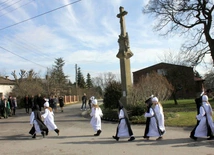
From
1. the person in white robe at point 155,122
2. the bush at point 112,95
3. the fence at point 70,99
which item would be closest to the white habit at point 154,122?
the person in white robe at point 155,122

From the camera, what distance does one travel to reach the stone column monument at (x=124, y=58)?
59.4 ft

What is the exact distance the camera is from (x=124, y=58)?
727 inches

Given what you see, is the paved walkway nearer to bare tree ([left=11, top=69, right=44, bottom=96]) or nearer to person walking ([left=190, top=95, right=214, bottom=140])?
person walking ([left=190, top=95, right=214, bottom=140])

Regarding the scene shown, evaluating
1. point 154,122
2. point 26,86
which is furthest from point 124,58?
point 26,86

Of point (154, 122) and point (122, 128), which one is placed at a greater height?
point (154, 122)

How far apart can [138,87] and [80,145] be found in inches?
384

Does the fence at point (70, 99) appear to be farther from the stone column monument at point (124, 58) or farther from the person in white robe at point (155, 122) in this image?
the person in white robe at point (155, 122)

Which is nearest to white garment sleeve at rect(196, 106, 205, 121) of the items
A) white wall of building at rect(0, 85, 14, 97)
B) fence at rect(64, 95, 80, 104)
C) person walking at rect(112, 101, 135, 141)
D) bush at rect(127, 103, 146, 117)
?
person walking at rect(112, 101, 135, 141)

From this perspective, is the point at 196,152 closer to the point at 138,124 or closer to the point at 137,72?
the point at 138,124

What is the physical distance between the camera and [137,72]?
59219mm

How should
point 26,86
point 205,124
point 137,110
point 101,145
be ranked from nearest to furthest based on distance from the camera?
point 101,145, point 205,124, point 137,110, point 26,86

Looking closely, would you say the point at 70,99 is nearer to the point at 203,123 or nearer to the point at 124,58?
the point at 124,58

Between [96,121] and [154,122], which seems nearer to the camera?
[154,122]

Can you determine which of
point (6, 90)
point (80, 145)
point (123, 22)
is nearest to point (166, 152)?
point (80, 145)
